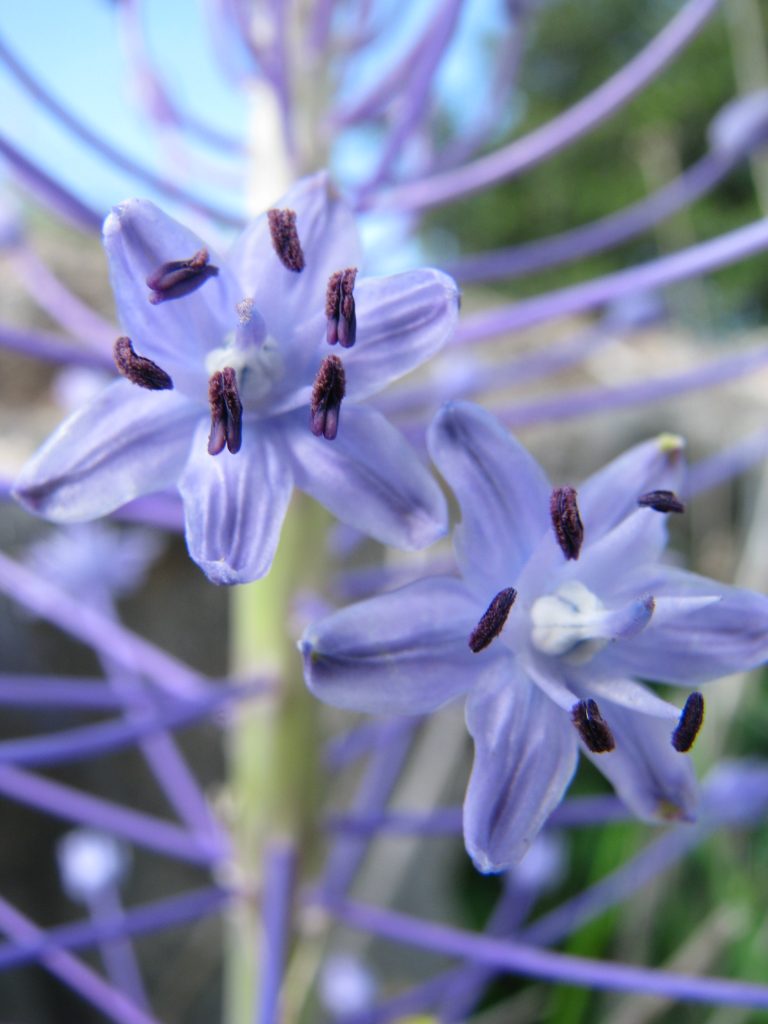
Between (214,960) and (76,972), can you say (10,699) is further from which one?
(214,960)

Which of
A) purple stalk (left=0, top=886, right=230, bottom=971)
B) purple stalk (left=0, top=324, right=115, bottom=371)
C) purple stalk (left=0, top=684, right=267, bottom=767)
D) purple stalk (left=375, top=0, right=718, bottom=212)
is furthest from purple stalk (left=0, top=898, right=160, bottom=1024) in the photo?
purple stalk (left=375, top=0, right=718, bottom=212)

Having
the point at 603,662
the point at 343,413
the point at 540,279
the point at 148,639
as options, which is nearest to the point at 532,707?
the point at 603,662

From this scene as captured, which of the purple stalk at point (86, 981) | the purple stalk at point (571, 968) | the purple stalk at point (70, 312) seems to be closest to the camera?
the purple stalk at point (571, 968)

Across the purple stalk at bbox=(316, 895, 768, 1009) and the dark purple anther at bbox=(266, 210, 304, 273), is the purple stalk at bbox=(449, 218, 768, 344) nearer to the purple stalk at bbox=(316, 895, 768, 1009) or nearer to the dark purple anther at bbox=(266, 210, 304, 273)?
the dark purple anther at bbox=(266, 210, 304, 273)

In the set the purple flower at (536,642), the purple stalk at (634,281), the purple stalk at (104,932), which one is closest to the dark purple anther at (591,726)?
the purple flower at (536,642)

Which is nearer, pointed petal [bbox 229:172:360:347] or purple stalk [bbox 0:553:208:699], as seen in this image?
pointed petal [bbox 229:172:360:347]

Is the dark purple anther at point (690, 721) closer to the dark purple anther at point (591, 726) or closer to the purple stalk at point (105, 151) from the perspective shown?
the dark purple anther at point (591, 726)
